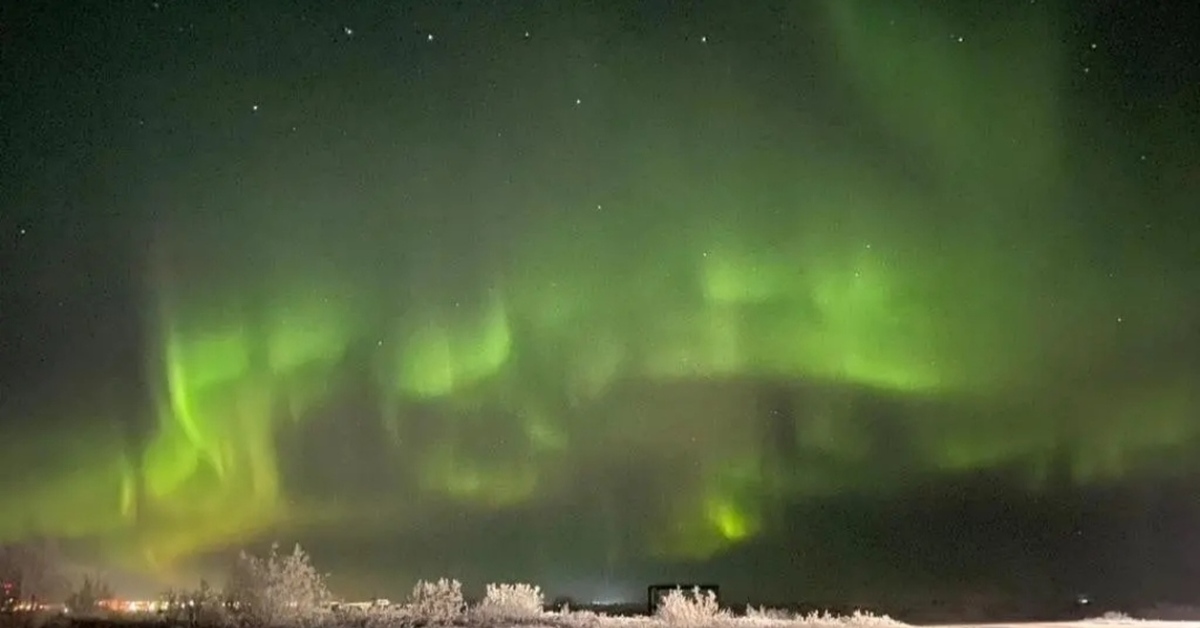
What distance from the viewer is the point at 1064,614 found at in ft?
66.9

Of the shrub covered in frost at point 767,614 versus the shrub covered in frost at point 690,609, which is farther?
the shrub covered in frost at point 767,614

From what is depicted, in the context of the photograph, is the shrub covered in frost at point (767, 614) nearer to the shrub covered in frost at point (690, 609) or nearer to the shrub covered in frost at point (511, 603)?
the shrub covered in frost at point (690, 609)

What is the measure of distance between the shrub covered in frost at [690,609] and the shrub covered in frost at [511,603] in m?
1.77

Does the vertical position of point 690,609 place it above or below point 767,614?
above

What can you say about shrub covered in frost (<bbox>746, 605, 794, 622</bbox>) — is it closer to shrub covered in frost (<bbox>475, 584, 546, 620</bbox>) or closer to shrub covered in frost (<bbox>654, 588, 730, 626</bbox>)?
shrub covered in frost (<bbox>654, 588, 730, 626</bbox>)

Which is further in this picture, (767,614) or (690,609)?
(767,614)

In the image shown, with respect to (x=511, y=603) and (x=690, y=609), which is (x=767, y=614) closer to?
(x=690, y=609)

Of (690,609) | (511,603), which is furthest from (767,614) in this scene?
(511,603)

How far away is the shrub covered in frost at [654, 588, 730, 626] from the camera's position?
60.2ft

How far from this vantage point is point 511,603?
60.8 feet

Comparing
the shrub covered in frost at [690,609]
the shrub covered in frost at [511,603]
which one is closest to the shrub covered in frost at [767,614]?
the shrub covered in frost at [690,609]

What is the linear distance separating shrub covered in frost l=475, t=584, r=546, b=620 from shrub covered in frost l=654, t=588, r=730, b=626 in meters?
1.77

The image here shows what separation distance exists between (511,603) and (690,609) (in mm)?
2593

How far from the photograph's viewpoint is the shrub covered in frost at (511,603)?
1794 centimetres
